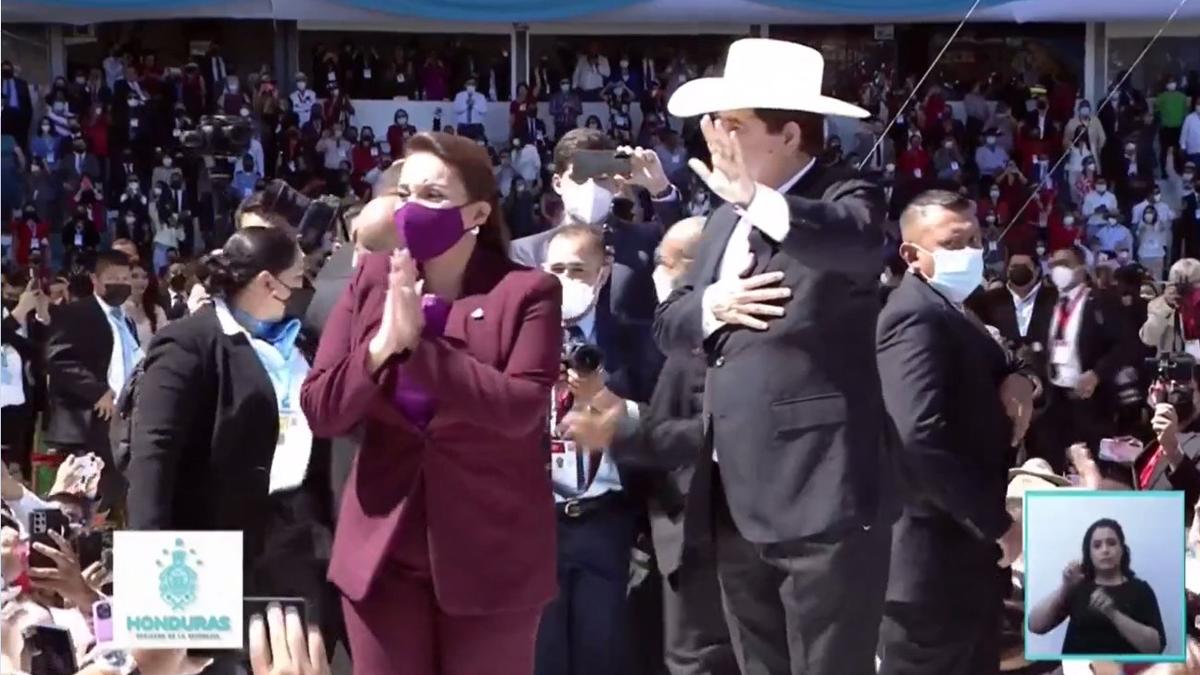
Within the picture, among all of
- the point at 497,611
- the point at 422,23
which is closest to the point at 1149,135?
the point at 422,23

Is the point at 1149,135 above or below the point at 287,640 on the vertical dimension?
above

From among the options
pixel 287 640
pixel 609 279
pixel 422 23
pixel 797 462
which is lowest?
pixel 287 640

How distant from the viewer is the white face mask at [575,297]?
13.6 ft

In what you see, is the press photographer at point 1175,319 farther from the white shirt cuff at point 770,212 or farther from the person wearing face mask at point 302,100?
the person wearing face mask at point 302,100

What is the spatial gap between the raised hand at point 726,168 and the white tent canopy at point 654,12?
269 inches

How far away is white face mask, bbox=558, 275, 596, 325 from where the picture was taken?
4.14 meters

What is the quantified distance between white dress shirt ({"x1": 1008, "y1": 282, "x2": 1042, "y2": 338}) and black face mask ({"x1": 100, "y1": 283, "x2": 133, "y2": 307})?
329 centimetres

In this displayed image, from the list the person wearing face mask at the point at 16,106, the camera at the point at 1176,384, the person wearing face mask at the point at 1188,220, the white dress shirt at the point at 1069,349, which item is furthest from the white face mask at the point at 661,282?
the person wearing face mask at the point at 16,106

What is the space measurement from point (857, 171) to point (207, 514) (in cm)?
150

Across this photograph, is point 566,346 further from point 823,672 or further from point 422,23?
point 422,23

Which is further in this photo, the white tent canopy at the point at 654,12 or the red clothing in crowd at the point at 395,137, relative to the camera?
the white tent canopy at the point at 654,12

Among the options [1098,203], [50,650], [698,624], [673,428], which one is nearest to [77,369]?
[50,650]

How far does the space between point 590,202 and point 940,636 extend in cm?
117

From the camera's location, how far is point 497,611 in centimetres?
333
